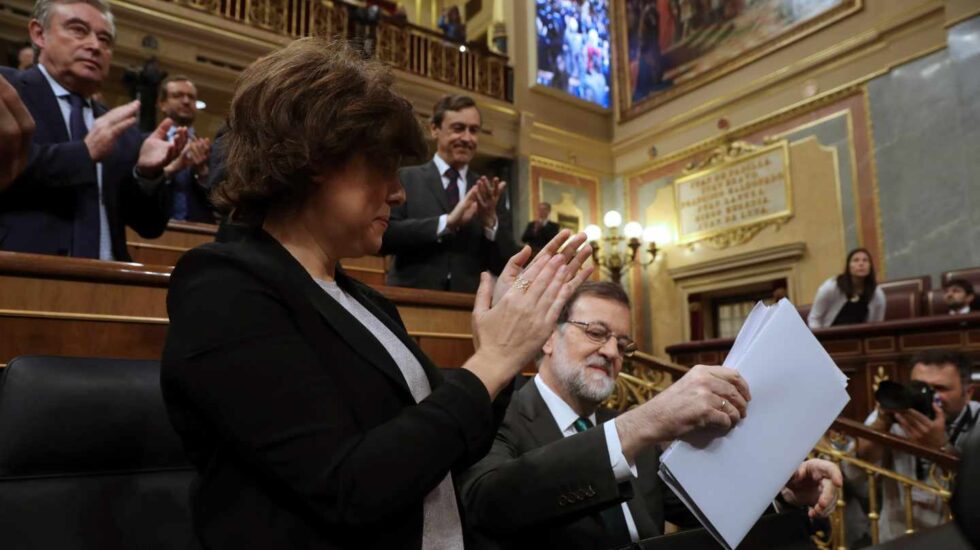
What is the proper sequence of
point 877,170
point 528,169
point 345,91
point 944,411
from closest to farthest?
point 345,91, point 944,411, point 877,170, point 528,169

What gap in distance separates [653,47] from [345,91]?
9.61 metres

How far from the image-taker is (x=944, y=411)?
113 inches

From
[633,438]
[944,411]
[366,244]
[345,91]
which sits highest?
[345,91]

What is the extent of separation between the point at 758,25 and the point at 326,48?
853 centimetres

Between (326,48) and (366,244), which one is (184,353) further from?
(326,48)

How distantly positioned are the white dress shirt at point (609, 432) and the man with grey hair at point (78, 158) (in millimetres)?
1226

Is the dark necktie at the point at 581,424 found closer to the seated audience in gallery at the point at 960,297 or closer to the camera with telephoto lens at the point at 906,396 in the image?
the camera with telephoto lens at the point at 906,396

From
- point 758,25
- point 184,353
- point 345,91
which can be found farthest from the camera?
point 758,25

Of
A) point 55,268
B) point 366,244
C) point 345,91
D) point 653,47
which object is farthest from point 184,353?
point 653,47

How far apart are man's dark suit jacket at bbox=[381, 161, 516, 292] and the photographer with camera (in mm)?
1461

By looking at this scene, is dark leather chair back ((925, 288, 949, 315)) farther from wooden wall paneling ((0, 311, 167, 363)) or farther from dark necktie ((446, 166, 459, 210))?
wooden wall paneling ((0, 311, 167, 363))

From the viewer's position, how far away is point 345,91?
37.3 inches

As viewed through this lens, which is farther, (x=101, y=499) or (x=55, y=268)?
(x=55, y=268)

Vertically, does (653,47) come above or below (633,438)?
above
